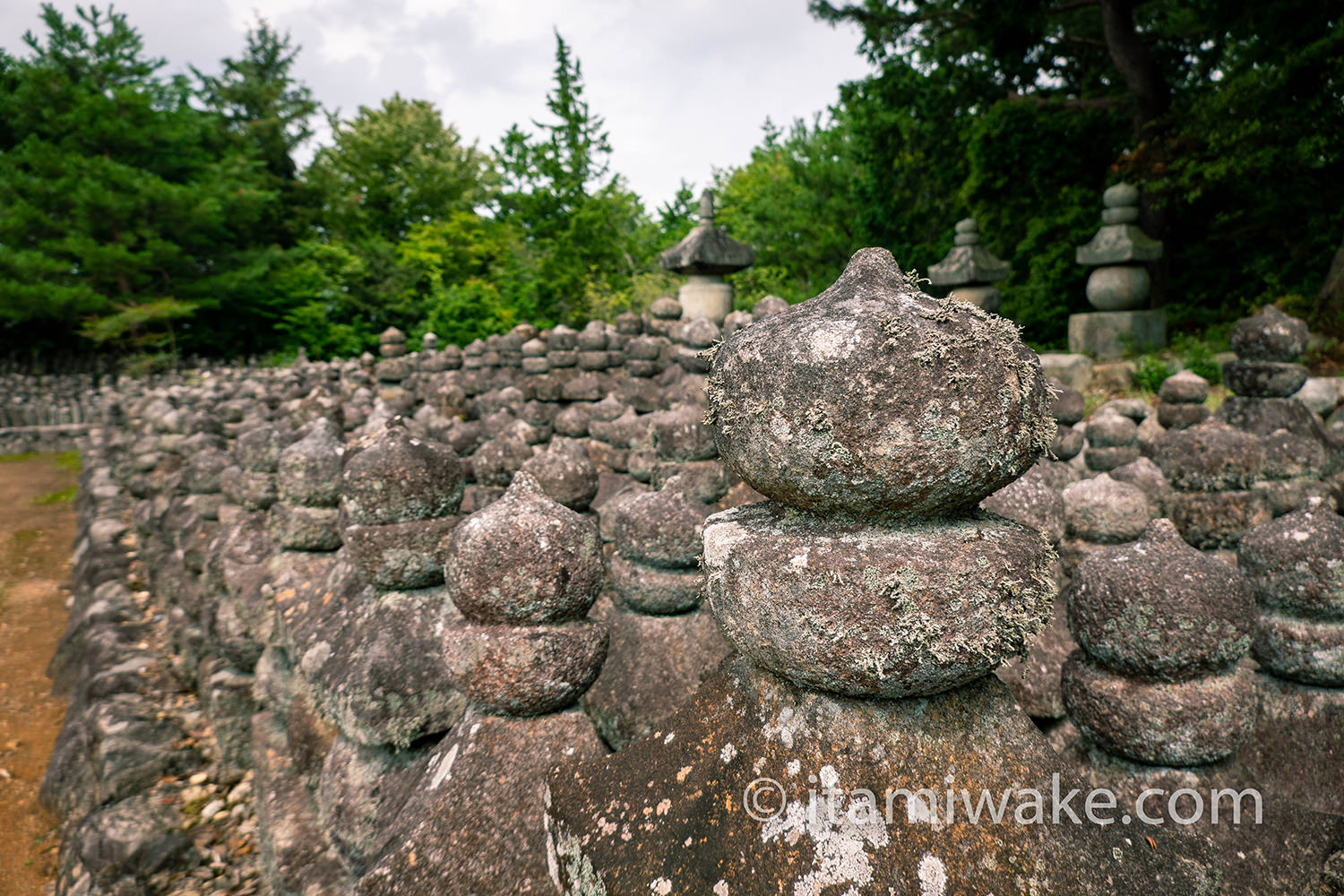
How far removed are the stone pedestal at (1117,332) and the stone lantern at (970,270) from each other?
1347mm

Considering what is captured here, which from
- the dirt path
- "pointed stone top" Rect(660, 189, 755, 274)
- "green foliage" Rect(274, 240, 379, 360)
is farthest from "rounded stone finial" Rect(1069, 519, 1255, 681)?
"green foliage" Rect(274, 240, 379, 360)

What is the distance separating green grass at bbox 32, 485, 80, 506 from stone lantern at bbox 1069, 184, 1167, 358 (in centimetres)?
1546

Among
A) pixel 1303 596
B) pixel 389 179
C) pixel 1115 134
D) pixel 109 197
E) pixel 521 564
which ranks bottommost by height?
pixel 1303 596

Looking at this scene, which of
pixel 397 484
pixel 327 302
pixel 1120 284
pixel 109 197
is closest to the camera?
pixel 397 484

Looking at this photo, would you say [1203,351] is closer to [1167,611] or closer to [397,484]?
[1167,611]

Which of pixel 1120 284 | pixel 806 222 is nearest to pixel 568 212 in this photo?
pixel 806 222

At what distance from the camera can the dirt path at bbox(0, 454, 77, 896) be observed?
3.51 meters

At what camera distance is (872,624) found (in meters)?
1.04

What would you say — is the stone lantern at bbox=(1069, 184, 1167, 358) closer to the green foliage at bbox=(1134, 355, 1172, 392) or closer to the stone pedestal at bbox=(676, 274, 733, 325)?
the green foliage at bbox=(1134, 355, 1172, 392)

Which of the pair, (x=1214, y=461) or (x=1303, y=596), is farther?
(x=1214, y=461)

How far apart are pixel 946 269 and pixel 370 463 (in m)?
9.42

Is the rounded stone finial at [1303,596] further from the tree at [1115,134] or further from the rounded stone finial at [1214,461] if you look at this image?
the tree at [1115,134]

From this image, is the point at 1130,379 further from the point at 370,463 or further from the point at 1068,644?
the point at 370,463

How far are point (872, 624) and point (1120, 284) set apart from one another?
1091cm
